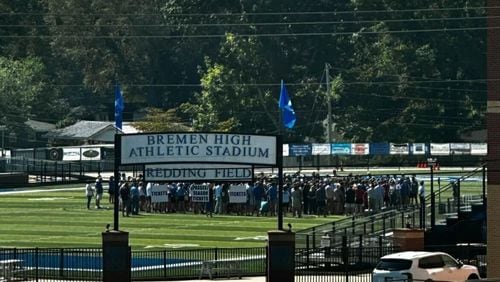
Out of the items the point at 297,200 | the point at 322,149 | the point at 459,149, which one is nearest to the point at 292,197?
the point at 297,200

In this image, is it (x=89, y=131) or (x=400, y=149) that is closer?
(x=400, y=149)

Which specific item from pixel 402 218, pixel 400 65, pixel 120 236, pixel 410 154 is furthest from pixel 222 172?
pixel 400 65

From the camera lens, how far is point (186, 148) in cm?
4097

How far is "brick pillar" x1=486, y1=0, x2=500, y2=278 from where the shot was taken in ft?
141

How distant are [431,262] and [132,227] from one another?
→ 1926 cm

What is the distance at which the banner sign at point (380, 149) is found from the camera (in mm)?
105062

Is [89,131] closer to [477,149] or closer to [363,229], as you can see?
[477,149]

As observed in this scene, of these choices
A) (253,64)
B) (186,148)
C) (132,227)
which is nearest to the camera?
(186,148)

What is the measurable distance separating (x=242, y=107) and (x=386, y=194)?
54546mm

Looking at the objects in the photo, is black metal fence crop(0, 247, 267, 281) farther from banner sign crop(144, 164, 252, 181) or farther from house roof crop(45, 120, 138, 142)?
house roof crop(45, 120, 138, 142)

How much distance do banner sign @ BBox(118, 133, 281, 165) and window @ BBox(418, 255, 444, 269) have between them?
208 inches

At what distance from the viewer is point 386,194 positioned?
59.8 m

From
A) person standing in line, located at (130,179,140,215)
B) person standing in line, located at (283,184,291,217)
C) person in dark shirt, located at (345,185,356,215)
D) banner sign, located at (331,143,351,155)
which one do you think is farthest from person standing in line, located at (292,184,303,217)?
banner sign, located at (331,143,351,155)

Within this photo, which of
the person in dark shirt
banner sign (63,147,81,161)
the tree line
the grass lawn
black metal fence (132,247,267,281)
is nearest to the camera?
black metal fence (132,247,267,281)
